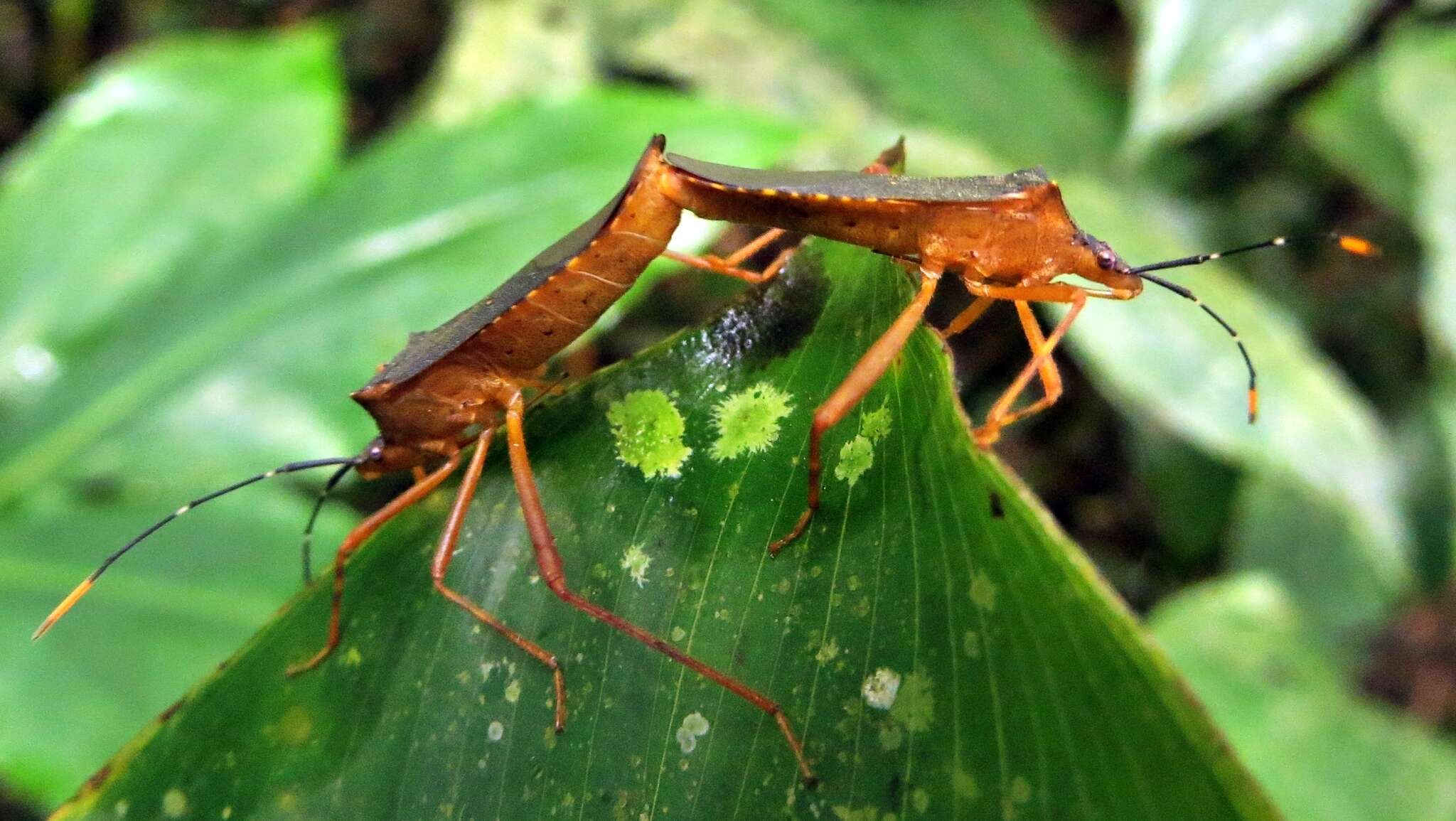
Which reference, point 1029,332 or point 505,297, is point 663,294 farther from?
point 1029,332

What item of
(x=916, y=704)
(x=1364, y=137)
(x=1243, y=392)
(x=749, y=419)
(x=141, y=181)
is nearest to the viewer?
(x=916, y=704)

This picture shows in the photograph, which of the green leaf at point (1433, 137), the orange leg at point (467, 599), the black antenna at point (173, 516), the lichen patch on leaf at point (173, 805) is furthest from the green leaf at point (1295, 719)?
the lichen patch on leaf at point (173, 805)

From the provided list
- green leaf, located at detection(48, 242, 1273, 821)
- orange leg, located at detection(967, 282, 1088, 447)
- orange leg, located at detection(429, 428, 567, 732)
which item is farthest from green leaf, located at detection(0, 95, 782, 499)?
green leaf, located at detection(48, 242, 1273, 821)

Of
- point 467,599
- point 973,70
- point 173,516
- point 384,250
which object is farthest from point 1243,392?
point 173,516

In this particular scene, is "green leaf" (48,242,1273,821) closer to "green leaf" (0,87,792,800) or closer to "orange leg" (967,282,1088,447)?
"orange leg" (967,282,1088,447)

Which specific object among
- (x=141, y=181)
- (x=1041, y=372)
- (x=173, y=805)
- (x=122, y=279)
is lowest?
(x=173, y=805)

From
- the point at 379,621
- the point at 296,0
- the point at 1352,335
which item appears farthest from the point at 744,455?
the point at 296,0

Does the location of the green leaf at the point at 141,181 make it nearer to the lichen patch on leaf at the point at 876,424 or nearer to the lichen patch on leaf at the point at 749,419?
the lichen patch on leaf at the point at 749,419
